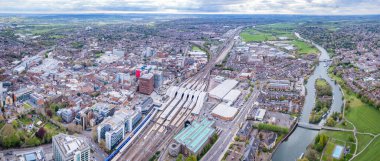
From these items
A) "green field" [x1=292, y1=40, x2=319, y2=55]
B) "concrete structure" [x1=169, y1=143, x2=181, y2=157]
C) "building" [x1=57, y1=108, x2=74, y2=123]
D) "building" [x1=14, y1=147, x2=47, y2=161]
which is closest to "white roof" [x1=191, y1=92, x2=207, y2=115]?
"concrete structure" [x1=169, y1=143, x2=181, y2=157]

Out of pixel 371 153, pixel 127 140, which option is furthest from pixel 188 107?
pixel 371 153

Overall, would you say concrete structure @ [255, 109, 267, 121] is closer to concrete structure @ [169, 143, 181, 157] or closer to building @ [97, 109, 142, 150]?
concrete structure @ [169, 143, 181, 157]

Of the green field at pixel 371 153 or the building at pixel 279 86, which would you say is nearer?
the green field at pixel 371 153

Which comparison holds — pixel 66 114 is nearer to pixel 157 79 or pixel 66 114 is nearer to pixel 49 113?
pixel 49 113

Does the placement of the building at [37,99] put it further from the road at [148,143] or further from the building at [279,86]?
the building at [279,86]

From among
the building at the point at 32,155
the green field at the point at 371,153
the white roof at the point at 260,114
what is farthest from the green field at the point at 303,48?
the building at the point at 32,155
